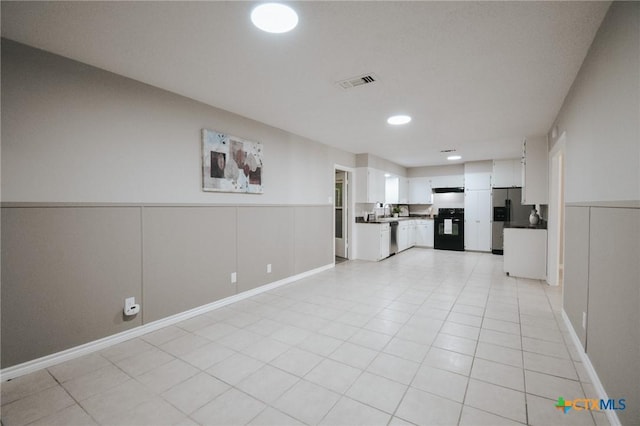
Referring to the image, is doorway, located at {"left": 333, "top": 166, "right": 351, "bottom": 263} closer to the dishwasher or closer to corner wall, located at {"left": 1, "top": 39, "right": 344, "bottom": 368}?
the dishwasher

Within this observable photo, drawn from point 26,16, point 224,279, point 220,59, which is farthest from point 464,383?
point 26,16

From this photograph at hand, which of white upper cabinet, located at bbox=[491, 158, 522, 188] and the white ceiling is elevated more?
the white ceiling

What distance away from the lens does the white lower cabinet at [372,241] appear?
645cm

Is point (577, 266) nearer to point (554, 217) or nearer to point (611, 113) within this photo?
point (611, 113)

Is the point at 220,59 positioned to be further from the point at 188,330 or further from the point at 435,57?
the point at 188,330

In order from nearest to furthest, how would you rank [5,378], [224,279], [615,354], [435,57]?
[615,354] < [5,378] < [435,57] < [224,279]

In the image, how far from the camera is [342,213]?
22.2 ft

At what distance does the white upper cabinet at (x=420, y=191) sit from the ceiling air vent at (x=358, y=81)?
6540mm

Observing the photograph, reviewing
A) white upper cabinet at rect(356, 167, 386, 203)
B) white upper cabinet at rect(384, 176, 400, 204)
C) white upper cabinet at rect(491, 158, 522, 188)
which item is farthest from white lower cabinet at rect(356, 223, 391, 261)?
white upper cabinet at rect(491, 158, 522, 188)

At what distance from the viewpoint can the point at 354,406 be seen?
5.85 feet

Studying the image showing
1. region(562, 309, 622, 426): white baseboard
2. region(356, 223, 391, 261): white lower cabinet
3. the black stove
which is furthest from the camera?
the black stove

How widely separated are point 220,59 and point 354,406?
2.78m

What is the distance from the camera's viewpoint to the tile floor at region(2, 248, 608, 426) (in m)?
1.72

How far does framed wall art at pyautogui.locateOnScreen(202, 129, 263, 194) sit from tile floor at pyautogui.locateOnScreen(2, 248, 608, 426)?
5.05ft
